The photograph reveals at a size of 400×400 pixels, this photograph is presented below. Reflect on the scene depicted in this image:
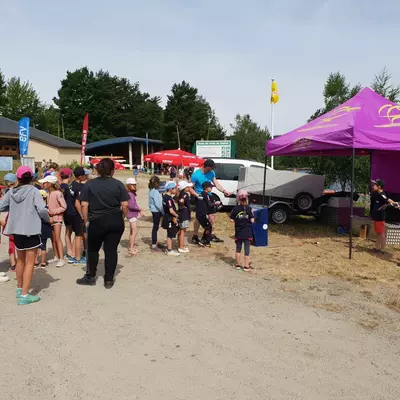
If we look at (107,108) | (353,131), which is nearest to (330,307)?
(353,131)

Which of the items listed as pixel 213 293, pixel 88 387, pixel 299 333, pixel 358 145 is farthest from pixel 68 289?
pixel 358 145

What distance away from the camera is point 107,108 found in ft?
225

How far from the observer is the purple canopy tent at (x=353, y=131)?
293 inches

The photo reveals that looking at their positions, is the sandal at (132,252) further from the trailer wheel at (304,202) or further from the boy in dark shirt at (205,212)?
the trailer wheel at (304,202)

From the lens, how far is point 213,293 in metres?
5.24

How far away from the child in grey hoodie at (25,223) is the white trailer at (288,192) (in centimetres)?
701

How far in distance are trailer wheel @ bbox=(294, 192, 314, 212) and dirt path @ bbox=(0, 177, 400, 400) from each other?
5505 mm

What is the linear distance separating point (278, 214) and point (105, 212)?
667cm

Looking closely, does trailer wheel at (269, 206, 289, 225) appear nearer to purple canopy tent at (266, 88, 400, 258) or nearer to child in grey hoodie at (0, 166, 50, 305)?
purple canopy tent at (266, 88, 400, 258)

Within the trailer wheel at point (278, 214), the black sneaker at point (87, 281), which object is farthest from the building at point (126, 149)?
the black sneaker at point (87, 281)

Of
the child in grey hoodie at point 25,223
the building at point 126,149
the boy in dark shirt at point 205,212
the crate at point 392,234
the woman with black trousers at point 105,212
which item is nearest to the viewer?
the child in grey hoodie at point 25,223

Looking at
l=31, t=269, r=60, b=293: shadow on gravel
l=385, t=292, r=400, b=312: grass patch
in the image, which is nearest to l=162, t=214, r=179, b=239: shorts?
l=31, t=269, r=60, b=293: shadow on gravel

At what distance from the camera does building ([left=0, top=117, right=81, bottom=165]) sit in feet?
108

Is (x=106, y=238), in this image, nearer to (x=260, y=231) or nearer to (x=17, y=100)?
(x=260, y=231)
